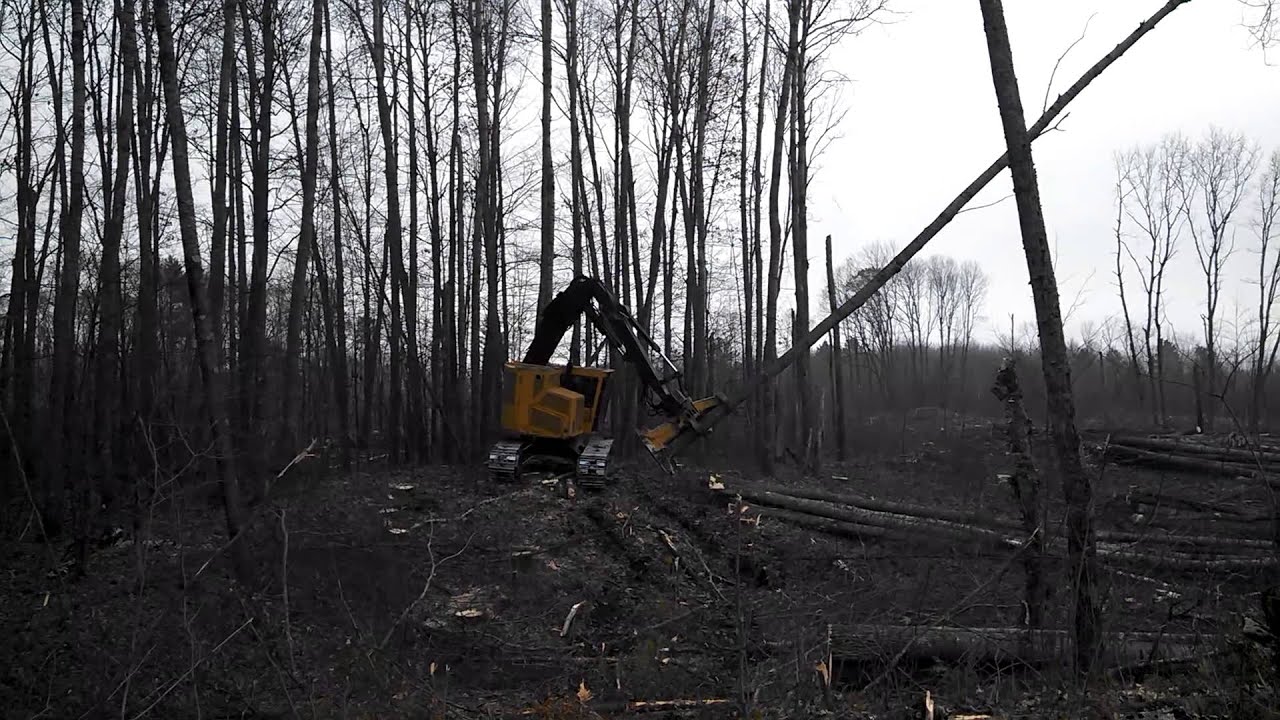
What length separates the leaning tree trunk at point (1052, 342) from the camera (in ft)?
20.2

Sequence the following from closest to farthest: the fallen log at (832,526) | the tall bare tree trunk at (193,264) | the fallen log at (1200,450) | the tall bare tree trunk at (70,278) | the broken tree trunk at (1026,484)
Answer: the broken tree trunk at (1026,484), the tall bare tree trunk at (193,264), the tall bare tree trunk at (70,278), the fallen log at (832,526), the fallen log at (1200,450)

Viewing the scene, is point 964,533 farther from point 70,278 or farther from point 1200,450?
point 70,278

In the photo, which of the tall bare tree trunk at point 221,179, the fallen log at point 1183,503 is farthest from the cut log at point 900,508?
the tall bare tree trunk at point 221,179

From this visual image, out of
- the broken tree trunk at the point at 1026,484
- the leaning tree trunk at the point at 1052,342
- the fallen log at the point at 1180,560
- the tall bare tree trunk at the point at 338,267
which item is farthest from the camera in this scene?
the tall bare tree trunk at the point at 338,267

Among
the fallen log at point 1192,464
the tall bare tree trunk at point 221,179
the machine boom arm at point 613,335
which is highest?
the tall bare tree trunk at point 221,179

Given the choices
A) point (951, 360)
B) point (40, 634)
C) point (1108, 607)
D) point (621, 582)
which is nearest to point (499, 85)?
point (621, 582)

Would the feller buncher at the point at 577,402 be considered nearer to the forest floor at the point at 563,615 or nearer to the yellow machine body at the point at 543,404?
the yellow machine body at the point at 543,404

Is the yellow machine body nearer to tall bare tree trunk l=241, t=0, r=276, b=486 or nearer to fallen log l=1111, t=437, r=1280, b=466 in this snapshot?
tall bare tree trunk l=241, t=0, r=276, b=486

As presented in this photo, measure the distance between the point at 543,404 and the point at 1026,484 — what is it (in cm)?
913

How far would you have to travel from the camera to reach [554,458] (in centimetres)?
1582

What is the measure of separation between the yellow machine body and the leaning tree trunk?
962cm

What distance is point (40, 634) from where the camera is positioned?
7969 millimetres

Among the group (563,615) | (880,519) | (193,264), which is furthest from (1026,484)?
(193,264)

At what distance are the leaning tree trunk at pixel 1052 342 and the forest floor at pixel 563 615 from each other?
31cm
